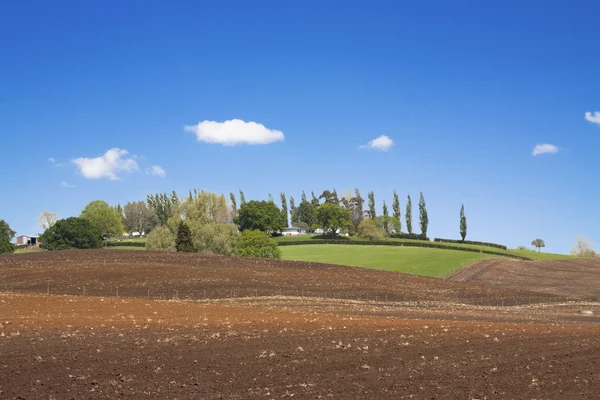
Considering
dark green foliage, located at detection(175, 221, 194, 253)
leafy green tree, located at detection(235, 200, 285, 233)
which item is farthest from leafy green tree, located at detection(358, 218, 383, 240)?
dark green foliage, located at detection(175, 221, 194, 253)

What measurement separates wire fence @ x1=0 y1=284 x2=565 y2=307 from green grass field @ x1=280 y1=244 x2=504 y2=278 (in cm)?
2759

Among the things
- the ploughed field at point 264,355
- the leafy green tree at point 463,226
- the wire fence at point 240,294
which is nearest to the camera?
the ploughed field at point 264,355

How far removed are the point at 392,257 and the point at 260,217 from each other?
62305 millimetres

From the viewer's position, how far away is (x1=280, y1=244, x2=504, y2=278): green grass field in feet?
299

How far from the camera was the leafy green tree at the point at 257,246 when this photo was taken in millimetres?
93312

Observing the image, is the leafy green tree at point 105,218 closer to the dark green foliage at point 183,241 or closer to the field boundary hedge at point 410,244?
the field boundary hedge at point 410,244

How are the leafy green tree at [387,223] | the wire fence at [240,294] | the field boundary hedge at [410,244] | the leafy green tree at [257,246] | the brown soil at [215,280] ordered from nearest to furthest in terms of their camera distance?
the wire fence at [240,294] < the brown soil at [215,280] < the leafy green tree at [257,246] < the field boundary hedge at [410,244] < the leafy green tree at [387,223]

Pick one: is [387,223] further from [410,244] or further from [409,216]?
[410,244]

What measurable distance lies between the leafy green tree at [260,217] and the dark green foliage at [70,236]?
5472 cm

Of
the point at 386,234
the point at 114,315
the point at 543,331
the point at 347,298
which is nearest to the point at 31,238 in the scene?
the point at 386,234

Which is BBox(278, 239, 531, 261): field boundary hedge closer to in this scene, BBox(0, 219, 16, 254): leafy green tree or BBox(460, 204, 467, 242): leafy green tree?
BBox(460, 204, 467, 242): leafy green tree

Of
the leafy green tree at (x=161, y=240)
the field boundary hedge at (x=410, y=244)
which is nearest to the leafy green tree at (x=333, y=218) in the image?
the field boundary hedge at (x=410, y=244)

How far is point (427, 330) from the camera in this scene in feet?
88.0

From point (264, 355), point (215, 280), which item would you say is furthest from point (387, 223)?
point (264, 355)
